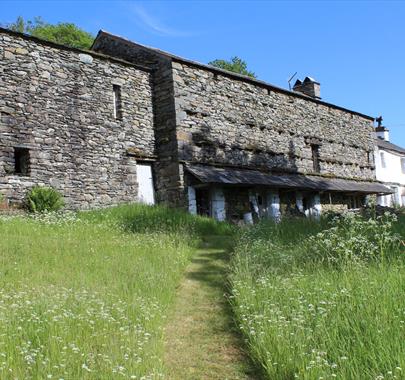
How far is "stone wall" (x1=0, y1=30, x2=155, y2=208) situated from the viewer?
44.9 feet

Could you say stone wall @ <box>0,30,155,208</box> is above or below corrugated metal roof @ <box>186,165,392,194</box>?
above

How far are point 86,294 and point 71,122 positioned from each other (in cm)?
1011

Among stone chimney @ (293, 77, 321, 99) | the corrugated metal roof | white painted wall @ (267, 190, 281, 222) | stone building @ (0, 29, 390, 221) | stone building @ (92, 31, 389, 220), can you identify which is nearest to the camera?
stone building @ (0, 29, 390, 221)

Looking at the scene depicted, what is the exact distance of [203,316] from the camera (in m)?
6.18

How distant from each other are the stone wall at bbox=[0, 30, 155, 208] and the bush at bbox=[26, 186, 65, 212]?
0.27 m

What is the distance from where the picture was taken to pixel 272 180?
18.8m

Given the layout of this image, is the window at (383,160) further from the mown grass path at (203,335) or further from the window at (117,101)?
the mown grass path at (203,335)

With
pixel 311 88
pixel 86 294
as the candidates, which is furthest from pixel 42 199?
pixel 311 88

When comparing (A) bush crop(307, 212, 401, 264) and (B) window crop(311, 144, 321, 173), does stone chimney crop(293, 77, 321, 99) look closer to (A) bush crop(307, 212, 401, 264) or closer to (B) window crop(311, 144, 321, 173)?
(B) window crop(311, 144, 321, 173)

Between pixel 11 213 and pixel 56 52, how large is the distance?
18.4ft

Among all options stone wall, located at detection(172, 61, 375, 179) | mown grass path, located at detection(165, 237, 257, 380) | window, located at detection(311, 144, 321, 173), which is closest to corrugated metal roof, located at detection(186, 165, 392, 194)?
stone wall, located at detection(172, 61, 375, 179)

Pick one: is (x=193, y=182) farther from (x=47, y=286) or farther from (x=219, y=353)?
(x=219, y=353)

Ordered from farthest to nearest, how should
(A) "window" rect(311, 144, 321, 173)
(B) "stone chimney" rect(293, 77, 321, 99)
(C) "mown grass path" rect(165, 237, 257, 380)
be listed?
(B) "stone chimney" rect(293, 77, 321, 99)
(A) "window" rect(311, 144, 321, 173)
(C) "mown grass path" rect(165, 237, 257, 380)

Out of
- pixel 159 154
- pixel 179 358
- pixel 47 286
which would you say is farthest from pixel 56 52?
pixel 179 358
